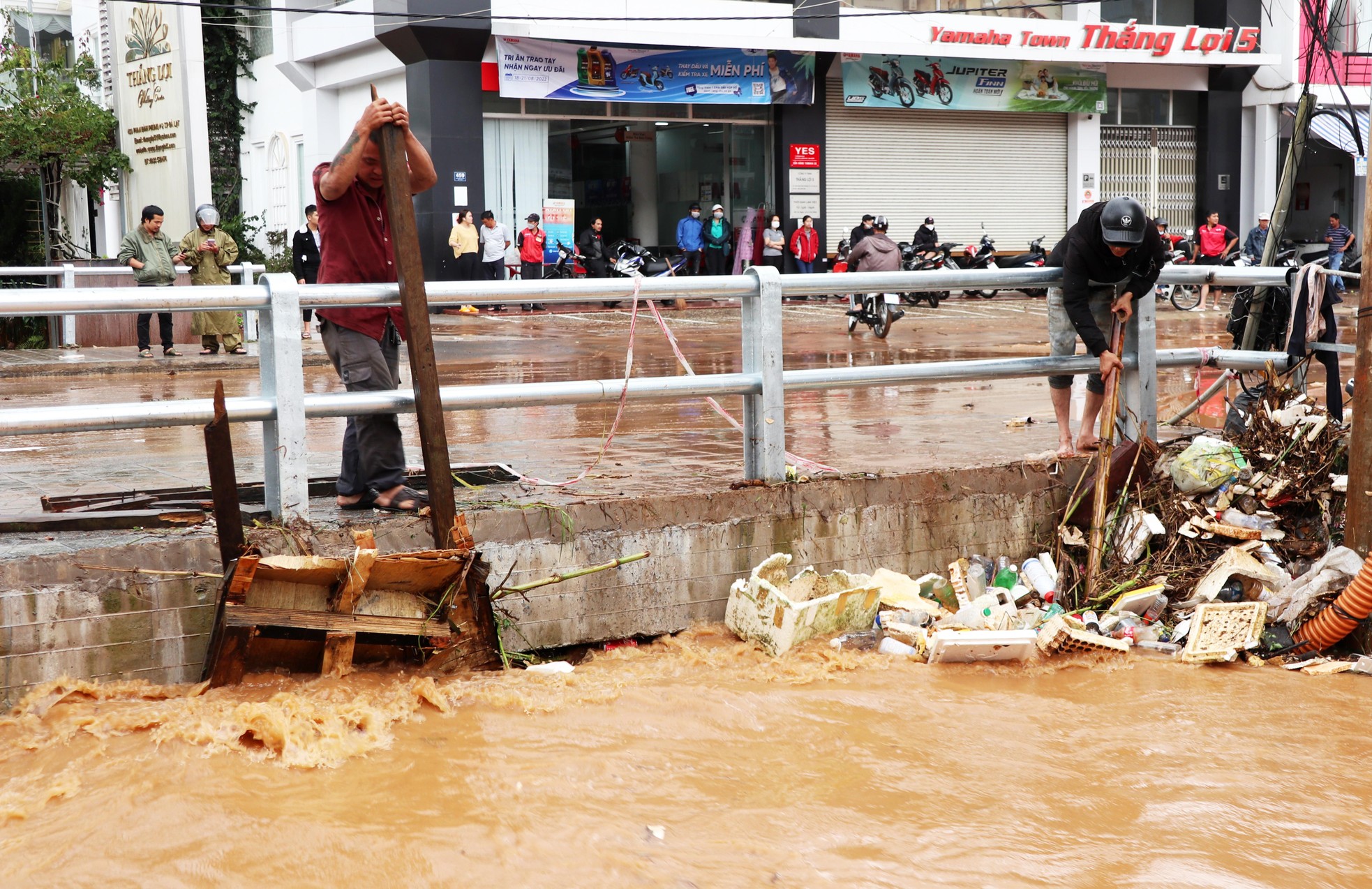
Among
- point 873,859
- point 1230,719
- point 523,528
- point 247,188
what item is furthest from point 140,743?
point 247,188

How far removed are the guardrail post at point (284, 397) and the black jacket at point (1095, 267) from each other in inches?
143

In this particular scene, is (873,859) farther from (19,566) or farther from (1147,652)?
(19,566)

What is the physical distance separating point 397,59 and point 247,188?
604cm

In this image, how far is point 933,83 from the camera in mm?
27828

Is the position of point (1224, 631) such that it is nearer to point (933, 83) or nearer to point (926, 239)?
point (926, 239)

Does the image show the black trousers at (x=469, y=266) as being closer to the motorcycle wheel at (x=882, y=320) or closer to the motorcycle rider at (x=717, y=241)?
the motorcycle rider at (x=717, y=241)

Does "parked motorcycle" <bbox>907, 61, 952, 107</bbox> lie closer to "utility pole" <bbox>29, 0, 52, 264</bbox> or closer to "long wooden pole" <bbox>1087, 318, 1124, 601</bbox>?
"utility pole" <bbox>29, 0, 52, 264</bbox>

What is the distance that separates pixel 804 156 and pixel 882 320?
36.6 ft

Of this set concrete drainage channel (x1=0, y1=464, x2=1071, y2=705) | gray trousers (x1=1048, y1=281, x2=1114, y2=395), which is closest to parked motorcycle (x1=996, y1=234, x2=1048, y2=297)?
gray trousers (x1=1048, y1=281, x2=1114, y2=395)

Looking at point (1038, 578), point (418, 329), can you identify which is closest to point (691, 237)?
point (1038, 578)

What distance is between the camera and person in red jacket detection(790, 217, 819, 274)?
2542 cm

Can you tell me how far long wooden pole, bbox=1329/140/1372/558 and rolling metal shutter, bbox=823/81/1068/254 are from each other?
22004 millimetres

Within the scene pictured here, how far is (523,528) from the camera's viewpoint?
5.17 meters

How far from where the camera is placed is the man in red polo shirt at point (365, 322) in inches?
201
